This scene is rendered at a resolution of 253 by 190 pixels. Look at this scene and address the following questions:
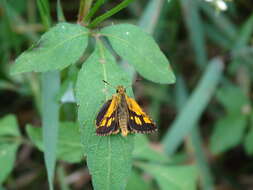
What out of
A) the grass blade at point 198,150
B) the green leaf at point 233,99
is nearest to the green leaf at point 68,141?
the grass blade at point 198,150

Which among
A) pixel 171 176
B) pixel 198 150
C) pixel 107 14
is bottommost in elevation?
pixel 198 150

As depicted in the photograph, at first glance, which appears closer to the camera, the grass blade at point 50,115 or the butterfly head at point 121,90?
the butterfly head at point 121,90

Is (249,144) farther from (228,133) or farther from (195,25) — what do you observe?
(195,25)

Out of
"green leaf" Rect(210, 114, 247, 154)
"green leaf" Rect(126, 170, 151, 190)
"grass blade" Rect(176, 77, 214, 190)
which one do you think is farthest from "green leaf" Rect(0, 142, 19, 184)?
Answer: "green leaf" Rect(210, 114, 247, 154)

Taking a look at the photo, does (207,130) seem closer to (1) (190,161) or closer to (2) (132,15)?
(1) (190,161)

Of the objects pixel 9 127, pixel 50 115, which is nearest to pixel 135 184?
pixel 50 115

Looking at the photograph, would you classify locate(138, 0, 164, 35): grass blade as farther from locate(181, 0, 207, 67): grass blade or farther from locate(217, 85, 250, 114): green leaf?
locate(217, 85, 250, 114): green leaf

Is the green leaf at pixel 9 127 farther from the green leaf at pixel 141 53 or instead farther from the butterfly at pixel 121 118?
the green leaf at pixel 141 53
